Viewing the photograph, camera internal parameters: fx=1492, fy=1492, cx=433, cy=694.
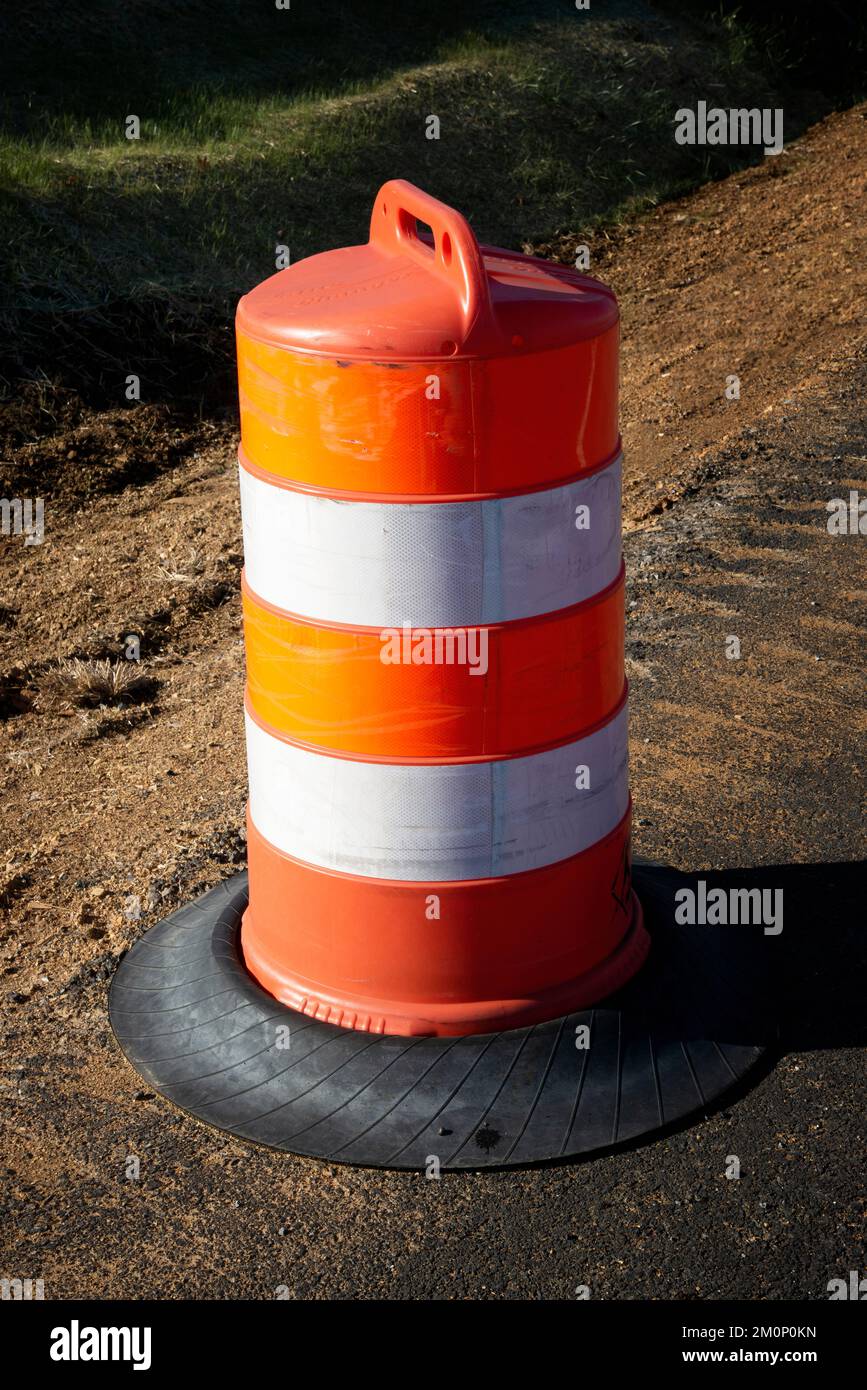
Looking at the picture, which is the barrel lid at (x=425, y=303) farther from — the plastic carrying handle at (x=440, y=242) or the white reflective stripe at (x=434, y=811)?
the white reflective stripe at (x=434, y=811)

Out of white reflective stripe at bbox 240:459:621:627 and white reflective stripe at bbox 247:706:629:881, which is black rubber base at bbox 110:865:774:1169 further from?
white reflective stripe at bbox 240:459:621:627

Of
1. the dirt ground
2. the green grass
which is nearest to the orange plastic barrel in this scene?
the dirt ground

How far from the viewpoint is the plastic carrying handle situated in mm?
3529

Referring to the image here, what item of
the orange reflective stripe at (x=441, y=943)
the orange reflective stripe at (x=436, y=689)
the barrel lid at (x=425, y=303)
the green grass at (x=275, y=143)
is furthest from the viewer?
the green grass at (x=275, y=143)

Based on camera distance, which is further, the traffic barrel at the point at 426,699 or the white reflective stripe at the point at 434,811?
the white reflective stripe at the point at 434,811

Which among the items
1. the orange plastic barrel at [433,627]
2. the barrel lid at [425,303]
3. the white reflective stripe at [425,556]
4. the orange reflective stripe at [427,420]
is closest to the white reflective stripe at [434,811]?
the orange plastic barrel at [433,627]

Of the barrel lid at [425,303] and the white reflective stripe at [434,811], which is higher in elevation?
the barrel lid at [425,303]

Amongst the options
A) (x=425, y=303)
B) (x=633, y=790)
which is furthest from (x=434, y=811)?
(x=633, y=790)

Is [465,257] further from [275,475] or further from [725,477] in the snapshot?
[725,477]

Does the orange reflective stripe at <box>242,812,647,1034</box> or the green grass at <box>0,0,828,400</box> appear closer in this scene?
the orange reflective stripe at <box>242,812,647,1034</box>

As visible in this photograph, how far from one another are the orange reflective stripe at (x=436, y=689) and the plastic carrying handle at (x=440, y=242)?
797 mm

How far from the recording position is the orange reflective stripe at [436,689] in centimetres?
373

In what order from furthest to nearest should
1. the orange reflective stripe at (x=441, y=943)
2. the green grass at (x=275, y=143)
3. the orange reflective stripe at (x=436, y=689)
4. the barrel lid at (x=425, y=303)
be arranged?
the green grass at (x=275, y=143) < the orange reflective stripe at (x=441, y=943) < the orange reflective stripe at (x=436, y=689) < the barrel lid at (x=425, y=303)

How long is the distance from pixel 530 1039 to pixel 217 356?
779cm
